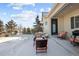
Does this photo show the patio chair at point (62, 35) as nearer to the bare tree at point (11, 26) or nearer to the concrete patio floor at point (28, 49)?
the concrete patio floor at point (28, 49)

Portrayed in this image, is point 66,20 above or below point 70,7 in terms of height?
below

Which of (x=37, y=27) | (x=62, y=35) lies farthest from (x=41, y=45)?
(x=62, y=35)

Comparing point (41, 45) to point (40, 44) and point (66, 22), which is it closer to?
point (40, 44)

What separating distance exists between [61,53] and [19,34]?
180 centimetres

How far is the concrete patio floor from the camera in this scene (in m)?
6.65

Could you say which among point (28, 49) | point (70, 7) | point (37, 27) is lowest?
point (28, 49)

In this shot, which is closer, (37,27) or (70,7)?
(37,27)

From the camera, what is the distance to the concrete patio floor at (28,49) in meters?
6.65

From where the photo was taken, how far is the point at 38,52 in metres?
6.89

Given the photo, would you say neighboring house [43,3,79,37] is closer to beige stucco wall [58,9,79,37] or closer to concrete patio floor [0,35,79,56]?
beige stucco wall [58,9,79,37]

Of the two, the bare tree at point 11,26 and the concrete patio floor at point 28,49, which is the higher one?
the bare tree at point 11,26

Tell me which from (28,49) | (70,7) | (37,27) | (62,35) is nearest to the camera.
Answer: (28,49)

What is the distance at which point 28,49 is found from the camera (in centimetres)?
717

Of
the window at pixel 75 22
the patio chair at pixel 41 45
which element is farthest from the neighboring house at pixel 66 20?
the patio chair at pixel 41 45
